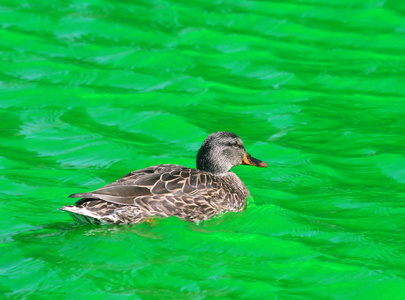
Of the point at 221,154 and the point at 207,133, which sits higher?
the point at 207,133

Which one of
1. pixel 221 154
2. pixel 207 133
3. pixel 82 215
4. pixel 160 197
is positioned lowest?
pixel 82 215

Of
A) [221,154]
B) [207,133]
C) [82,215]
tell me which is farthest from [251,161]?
[82,215]

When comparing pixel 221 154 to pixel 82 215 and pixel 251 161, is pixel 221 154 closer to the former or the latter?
pixel 251 161

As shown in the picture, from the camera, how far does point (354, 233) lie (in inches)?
306

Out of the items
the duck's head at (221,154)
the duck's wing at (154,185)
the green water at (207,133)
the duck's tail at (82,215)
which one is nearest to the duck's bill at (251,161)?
the duck's head at (221,154)

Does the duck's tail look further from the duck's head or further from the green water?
the duck's head

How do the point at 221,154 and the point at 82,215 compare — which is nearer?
the point at 82,215

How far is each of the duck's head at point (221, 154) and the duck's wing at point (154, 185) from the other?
1.47 feet

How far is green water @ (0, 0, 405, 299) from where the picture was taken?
6.84m

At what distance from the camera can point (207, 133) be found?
10.7 m

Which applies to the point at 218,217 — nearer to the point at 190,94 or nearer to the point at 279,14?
the point at 190,94

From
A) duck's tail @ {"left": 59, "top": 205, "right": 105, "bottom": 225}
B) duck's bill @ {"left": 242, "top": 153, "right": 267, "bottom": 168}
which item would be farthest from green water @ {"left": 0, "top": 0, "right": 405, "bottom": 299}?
duck's bill @ {"left": 242, "top": 153, "right": 267, "bottom": 168}

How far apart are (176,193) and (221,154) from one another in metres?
1.13

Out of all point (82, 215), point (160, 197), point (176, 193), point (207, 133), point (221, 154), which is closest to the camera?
point (82, 215)
